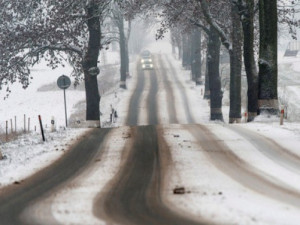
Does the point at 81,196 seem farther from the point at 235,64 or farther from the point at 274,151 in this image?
the point at 235,64

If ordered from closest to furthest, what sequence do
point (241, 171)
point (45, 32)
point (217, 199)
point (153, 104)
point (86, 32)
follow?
point (217, 199) < point (241, 171) < point (45, 32) < point (86, 32) < point (153, 104)

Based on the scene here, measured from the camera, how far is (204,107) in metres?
35.9

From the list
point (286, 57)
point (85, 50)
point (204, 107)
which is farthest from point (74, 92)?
point (286, 57)

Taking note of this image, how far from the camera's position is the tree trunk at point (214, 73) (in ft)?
88.9

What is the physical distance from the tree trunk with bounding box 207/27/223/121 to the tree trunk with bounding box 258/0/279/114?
442 inches

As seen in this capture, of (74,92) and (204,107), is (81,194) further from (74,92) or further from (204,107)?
(74,92)

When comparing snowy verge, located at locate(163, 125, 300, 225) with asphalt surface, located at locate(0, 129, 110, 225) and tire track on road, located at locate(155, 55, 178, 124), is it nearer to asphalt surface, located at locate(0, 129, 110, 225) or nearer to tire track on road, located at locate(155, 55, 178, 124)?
asphalt surface, located at locate(0, 129, 110, 225)

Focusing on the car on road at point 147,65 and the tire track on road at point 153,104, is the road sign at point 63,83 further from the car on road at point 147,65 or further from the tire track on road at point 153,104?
the car on road at point 147,65

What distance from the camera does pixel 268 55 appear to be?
1520 cm

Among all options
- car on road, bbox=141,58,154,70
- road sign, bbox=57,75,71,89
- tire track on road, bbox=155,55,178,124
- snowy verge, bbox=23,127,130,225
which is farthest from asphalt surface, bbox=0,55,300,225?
car on road, bbox=141,58,154,70

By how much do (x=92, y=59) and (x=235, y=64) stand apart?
692 cm

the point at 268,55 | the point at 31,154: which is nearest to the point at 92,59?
the point at 268,55

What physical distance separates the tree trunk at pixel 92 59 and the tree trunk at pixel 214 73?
8.30 meters

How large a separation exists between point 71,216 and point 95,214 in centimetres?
33
